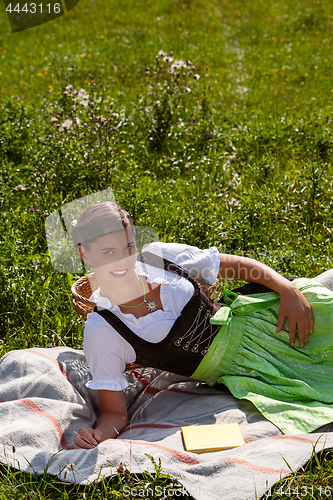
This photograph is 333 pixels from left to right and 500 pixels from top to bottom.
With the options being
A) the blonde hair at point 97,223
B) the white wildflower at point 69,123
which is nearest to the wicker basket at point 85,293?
the blonde hair at point 97,223

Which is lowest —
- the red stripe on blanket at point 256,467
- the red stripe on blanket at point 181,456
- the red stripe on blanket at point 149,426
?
the red stripe on blanket at point 149,426

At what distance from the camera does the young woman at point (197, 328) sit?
1944 millimetres

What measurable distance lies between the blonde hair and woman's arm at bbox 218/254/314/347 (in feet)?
2.13

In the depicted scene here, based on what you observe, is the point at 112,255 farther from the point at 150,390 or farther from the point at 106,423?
the point at 150,390

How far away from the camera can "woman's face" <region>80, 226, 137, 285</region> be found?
1.94 metres

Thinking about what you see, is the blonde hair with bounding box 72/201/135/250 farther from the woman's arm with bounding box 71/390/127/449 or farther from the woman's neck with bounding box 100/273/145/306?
the woman's arm with bounding box 71/390/127/449

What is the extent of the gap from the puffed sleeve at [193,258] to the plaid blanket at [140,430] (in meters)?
0.58

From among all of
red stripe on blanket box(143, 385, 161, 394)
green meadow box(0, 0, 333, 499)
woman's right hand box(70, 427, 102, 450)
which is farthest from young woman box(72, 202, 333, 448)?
green meadow box(0, 0, 333, 499)

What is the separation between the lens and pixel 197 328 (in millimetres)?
2109

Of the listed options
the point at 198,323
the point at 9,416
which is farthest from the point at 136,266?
the point at 9,416

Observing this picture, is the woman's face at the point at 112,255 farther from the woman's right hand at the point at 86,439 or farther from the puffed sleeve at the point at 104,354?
the woman's right hand at the point at 86,439

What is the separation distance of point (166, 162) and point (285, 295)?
2.34 m

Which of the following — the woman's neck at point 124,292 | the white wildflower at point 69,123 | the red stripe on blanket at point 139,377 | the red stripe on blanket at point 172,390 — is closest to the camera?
the woman's neck at point 124,292

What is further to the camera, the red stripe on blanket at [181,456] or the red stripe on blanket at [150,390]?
the red stripe on blanket at [150,390]
